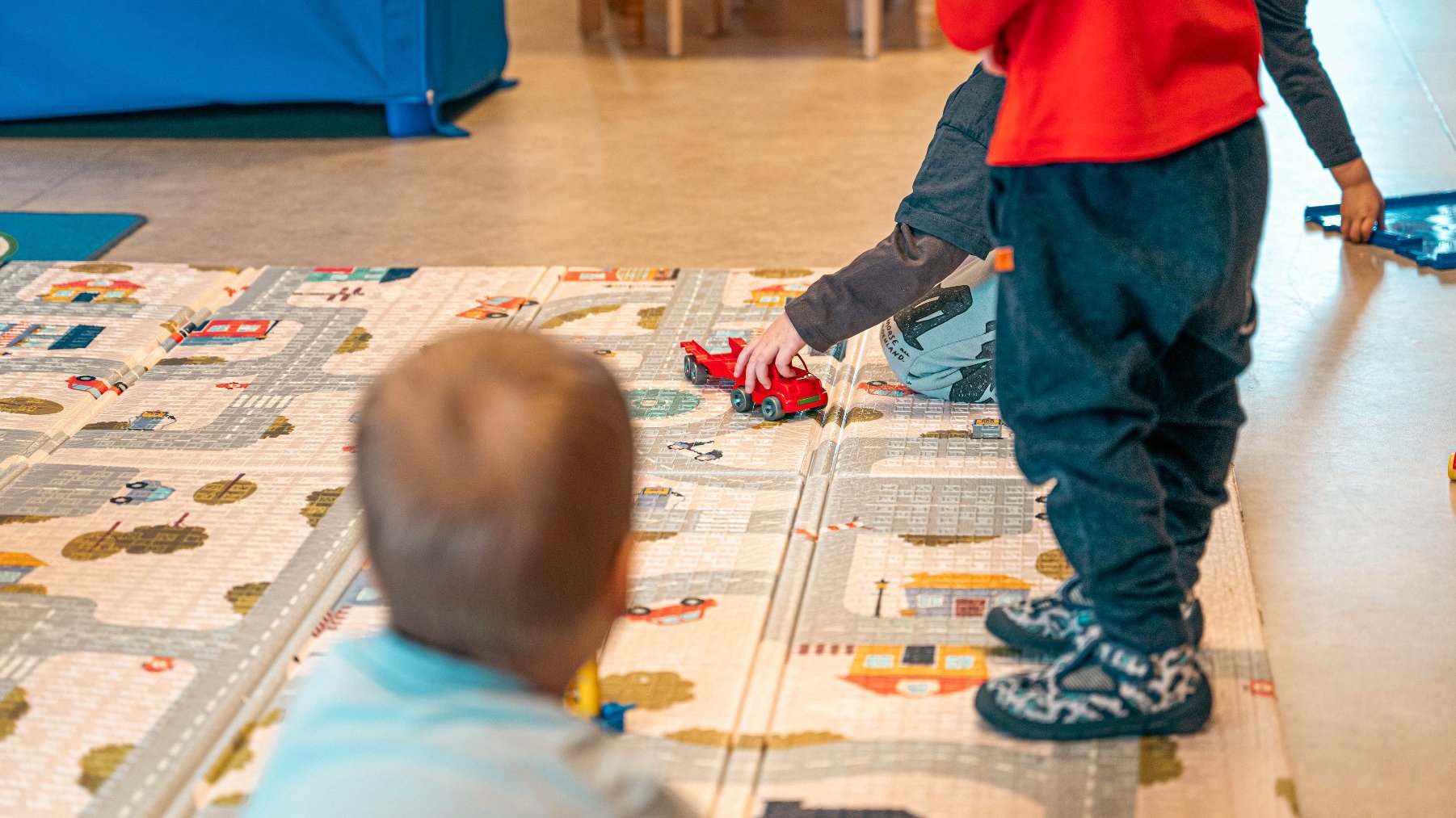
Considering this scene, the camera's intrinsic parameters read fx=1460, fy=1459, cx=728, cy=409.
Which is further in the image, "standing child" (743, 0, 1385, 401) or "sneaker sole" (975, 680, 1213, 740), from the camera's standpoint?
"standing child" (743, 0, 1385, 401)

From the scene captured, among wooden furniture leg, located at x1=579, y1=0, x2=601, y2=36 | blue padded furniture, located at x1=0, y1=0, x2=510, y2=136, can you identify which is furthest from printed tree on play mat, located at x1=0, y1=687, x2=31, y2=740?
wooden furniture leg, located at x1=579, y1=0, x2=601, y2=36

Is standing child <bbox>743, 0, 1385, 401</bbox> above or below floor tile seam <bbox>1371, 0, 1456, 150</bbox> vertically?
above

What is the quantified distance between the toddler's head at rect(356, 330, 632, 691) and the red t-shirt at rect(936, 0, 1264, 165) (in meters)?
0.44

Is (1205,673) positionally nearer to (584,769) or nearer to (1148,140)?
(1148,140)

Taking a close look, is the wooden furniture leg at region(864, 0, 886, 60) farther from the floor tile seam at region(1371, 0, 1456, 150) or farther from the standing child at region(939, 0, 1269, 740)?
the standing child at region(939, 0, 1269, 740)

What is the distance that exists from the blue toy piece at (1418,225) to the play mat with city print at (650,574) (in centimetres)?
82

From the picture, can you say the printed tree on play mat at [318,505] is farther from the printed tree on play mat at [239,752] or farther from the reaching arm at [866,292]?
the reaching arm at [866,292]

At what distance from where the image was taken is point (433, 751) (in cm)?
55

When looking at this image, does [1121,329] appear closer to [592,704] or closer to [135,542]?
[592,704]

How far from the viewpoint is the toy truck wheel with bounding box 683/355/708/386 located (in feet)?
5.27

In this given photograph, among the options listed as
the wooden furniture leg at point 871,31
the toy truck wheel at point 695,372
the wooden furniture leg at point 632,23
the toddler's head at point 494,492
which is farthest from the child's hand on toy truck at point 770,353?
the wooden furniture leg at point 632,23

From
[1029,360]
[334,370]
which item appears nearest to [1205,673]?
[1029,360]

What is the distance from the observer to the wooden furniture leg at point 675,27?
3.47 meters

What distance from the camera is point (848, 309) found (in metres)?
1.38
